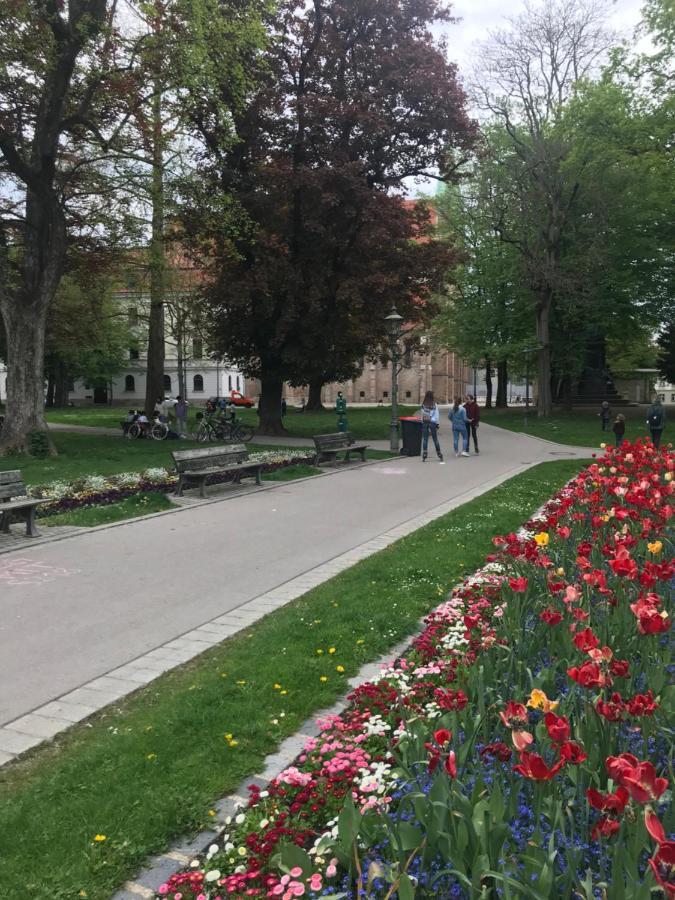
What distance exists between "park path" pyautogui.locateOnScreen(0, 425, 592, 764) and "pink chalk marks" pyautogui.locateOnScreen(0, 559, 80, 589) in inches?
0.5

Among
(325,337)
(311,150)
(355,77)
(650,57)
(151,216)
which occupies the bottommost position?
(325,337)

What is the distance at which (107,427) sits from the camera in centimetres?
3322

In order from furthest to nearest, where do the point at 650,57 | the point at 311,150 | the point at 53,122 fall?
the point at 650,57, the point at 311,150, the point at 53,122

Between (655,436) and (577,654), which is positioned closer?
(577,654)

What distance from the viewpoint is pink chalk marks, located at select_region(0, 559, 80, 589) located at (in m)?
7.29

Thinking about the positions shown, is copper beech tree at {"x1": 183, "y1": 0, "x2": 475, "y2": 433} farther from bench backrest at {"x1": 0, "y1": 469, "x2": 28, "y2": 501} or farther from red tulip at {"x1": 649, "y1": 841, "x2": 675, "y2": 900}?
red tulip at {"x1": 649, "y1": 841, "x2": 675, "y2": 900}

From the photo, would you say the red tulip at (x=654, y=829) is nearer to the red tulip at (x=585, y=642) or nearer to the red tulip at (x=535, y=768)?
the red tulip at (x=535, y=768)

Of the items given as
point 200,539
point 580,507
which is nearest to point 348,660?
point 580,507

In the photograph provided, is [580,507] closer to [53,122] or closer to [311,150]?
[53,122]

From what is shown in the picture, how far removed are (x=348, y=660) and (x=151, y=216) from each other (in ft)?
72.0

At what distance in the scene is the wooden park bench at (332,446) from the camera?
692 inches

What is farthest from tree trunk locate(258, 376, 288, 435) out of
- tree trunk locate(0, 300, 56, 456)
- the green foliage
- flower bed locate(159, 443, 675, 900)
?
flower bed locate(159, 443, 675, 900)

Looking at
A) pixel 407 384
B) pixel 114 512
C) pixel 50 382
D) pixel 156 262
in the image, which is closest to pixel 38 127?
pixel 156 262

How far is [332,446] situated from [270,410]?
950 centimetres
